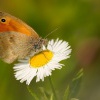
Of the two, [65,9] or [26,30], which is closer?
[26,30]

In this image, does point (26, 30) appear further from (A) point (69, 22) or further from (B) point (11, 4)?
(B) point (11, 4)

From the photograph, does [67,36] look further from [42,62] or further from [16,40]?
[42,62]

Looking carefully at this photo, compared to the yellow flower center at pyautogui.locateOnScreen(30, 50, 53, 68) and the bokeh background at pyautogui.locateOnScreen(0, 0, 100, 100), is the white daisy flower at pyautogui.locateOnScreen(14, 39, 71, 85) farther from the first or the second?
the bokeh background at pyautogui.locateOnScreen(0, 0, 100, 100)

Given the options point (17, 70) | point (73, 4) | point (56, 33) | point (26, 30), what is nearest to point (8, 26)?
point (26, 30)

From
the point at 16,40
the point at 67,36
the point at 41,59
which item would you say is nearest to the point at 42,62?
the point at 41,59

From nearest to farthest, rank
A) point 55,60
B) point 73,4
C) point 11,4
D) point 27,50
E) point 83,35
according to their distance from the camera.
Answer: point 55,60
point 27,50
point 83,35
point 73,4
point 11,4

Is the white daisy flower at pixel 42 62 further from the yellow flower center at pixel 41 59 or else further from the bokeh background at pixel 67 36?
the bokeh background at pixel 67 36

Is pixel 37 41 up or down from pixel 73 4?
down
